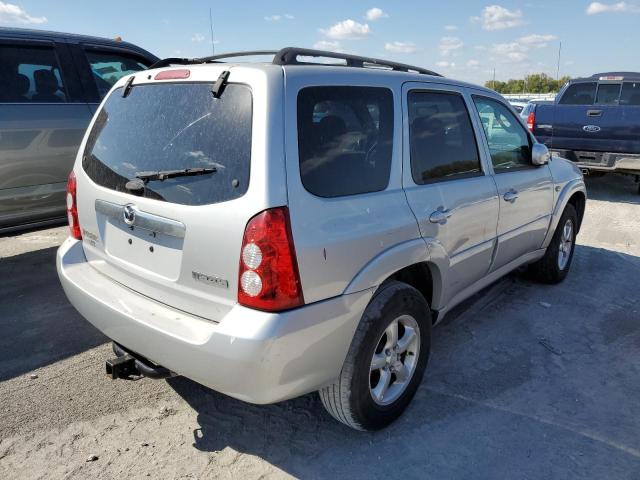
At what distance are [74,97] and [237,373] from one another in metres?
3.98

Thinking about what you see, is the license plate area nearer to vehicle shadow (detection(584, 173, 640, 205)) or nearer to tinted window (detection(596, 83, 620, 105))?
vehicle shadow (detection(584, 173, 640, 205))

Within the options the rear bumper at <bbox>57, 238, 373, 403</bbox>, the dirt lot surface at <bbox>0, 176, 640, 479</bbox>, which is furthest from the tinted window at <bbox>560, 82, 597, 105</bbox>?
the rear bumper at <bbox>57, 238, 373, 403</bbox>

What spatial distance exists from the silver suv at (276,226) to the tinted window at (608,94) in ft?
25.0

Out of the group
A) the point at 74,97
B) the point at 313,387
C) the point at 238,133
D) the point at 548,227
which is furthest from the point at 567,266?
the point at 74,97

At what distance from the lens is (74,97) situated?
16.1ft

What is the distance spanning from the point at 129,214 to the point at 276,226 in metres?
0.83

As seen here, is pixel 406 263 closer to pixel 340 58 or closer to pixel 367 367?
pixel 367 367

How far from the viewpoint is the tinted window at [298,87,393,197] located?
2.20 m

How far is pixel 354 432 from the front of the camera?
2.73 meters

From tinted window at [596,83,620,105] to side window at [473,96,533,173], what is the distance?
6434 mm

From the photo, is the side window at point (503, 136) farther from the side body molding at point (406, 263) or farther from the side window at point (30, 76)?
the side window at point (30, 76)

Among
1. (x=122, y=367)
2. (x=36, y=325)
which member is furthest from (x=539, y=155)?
(x=36, y=325)

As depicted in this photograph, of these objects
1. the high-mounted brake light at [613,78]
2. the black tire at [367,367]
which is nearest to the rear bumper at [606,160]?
the high-mounted brake light at [613,78]

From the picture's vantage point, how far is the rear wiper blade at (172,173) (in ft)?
7.20
